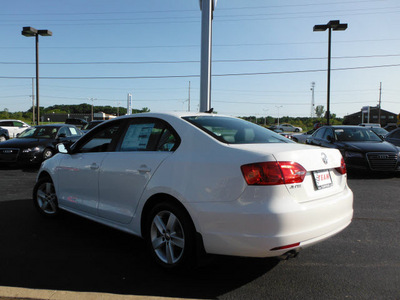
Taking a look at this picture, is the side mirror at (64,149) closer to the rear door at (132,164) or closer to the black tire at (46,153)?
the rear door at (132,164)

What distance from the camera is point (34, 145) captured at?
35.0 feet

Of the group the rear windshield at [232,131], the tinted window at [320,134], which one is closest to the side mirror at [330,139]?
the tinted window at [320,134]

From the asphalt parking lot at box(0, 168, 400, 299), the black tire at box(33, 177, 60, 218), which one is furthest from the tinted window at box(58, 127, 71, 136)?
the asphalt parking lot at box(0, 168, 400, 299)

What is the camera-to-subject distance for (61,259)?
3.46m

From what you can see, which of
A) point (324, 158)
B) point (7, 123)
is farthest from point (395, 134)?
point (7, 123)

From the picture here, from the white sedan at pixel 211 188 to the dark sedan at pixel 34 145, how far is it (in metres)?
7.50

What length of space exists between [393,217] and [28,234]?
5.32 meters

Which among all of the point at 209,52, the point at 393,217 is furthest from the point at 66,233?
the point at 209,52

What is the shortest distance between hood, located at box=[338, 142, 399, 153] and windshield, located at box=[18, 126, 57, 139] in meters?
9.70

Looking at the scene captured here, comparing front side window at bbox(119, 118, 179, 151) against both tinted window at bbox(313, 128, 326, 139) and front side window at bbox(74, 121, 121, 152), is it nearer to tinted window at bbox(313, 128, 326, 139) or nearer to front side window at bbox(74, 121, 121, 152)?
front side window at bbox(74, 121, 121, 152)

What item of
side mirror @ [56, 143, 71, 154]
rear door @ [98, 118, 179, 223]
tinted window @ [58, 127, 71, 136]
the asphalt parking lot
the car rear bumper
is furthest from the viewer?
tinted window @ [58, 127, 71, 136]

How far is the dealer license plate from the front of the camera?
2.91m

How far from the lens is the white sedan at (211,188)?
2.62 meters

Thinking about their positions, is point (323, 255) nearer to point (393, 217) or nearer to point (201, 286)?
point (201, 286)
